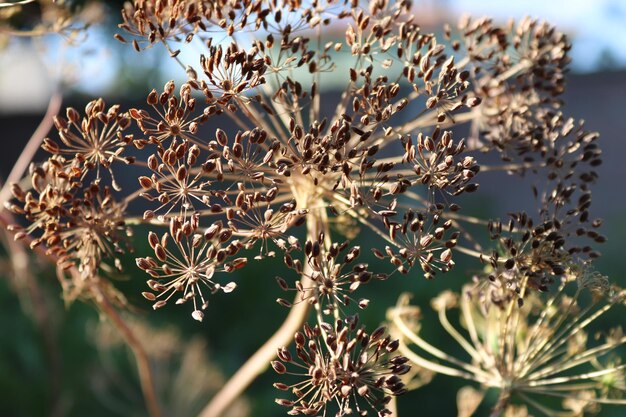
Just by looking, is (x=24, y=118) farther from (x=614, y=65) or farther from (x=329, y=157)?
(x=329, y=157)

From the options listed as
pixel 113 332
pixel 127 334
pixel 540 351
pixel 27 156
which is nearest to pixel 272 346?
pixel 127 334

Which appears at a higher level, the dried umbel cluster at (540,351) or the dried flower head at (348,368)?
the dried umbel cluster at (540,351)

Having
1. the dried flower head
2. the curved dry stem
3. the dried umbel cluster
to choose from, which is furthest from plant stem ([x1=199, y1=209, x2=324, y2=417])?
the curved dry stem

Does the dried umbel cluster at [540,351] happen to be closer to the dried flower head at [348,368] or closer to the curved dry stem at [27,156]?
the dried flower head at [348,368]

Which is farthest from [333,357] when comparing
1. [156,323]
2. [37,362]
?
[156,323]

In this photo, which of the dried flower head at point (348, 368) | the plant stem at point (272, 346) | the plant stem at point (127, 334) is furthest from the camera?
the plant stem at point (127, 334)

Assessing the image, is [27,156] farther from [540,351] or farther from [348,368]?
[540,351]

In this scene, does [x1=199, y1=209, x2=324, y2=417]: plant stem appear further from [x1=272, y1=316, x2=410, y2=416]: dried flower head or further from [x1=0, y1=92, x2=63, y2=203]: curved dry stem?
[x1=0, y1=92, x2=63, y2=203]: curved dry stem

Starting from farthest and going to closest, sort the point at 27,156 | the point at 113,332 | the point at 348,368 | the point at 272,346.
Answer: the point at 113,332, the point at 27,156, the point at 272,346, the point at 348,368

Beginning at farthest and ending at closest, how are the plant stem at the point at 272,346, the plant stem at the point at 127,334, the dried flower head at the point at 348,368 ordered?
the plant stem at the point at 127,334
the plant stem at the point at 272,346
the dried flower head at the point at 348,368

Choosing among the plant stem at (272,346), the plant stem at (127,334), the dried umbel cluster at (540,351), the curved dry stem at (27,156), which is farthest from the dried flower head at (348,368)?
the curved dry stem at (27,156)

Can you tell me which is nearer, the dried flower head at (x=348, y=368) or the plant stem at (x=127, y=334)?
the dried flower head at (x=348, y=368)
